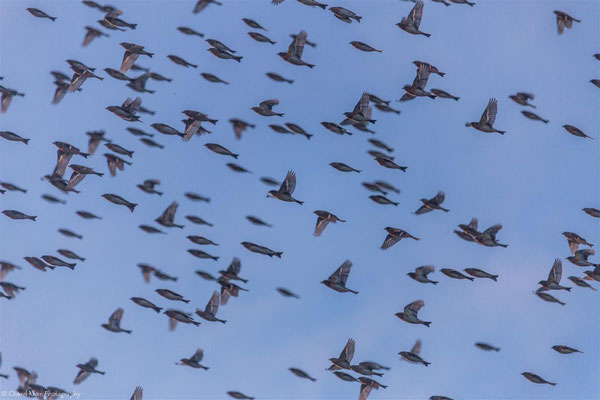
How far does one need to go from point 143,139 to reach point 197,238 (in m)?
7.05

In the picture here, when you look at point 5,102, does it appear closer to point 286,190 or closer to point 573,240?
point 286,190

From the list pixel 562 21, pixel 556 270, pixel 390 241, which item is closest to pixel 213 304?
pixel 390 241

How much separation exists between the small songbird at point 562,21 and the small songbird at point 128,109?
80.5 ft

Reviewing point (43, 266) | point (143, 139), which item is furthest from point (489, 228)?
point (43, 266)

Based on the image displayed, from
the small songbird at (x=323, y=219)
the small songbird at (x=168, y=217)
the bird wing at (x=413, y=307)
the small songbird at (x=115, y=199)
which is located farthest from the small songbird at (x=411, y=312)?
the small songbird at (x=115, y=199)

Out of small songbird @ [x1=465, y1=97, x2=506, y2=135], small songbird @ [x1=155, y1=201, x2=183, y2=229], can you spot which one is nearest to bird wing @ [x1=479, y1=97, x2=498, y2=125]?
small songbird @ [x1=465, y1=97, x2=506, y2=135]

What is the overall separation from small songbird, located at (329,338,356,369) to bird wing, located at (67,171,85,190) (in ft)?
60.7

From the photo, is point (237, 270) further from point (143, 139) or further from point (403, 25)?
point (403, 25)

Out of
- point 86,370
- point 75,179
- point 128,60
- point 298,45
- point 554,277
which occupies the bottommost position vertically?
point 86,370

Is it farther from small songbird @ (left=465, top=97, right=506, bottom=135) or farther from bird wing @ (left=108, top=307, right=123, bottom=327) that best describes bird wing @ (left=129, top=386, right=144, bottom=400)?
small songbird @ (left=465, top=97, right=506, bottom=135)

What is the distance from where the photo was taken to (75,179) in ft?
244

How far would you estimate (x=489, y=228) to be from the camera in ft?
228

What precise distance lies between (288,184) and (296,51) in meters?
7.54

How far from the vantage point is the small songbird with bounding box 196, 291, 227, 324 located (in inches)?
2844
